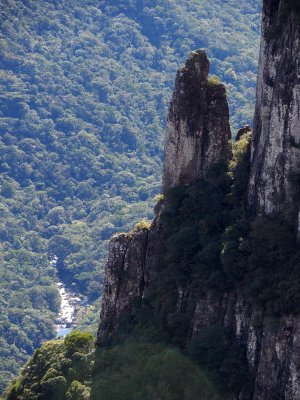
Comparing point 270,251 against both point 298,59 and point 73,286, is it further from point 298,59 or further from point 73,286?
point 73,286

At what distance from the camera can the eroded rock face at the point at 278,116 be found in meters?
55.1

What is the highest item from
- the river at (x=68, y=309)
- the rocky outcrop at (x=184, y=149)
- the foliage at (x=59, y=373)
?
the rocky outcrop at (x=184, y=149)

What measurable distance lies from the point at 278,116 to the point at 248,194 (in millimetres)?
4594

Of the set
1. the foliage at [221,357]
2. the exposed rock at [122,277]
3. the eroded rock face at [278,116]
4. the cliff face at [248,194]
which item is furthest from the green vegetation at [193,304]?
the eroded rock face at [278,116]

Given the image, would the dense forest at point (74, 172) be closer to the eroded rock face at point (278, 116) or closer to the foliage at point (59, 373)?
the foliage at point (59, 373)

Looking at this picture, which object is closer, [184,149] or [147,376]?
[147,376]

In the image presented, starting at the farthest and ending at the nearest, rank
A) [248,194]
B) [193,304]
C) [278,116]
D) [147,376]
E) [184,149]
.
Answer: [184,149]
[248,194]
[193,304]
[147,376]
[278,116]

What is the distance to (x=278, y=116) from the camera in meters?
56.1

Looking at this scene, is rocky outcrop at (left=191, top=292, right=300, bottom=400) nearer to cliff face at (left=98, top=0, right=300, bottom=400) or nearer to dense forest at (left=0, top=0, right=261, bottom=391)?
cliff face at (left=98, top=0, right=300, bottom=400)

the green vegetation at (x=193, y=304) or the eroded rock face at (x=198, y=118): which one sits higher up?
the eroded rock face at (x=198, y=118)

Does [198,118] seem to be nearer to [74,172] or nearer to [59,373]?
[59,373]

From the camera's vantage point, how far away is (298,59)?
54.4 metres

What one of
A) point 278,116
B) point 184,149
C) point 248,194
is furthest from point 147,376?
point 278,116

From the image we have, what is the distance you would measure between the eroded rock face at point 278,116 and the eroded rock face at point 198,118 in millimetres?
5356
